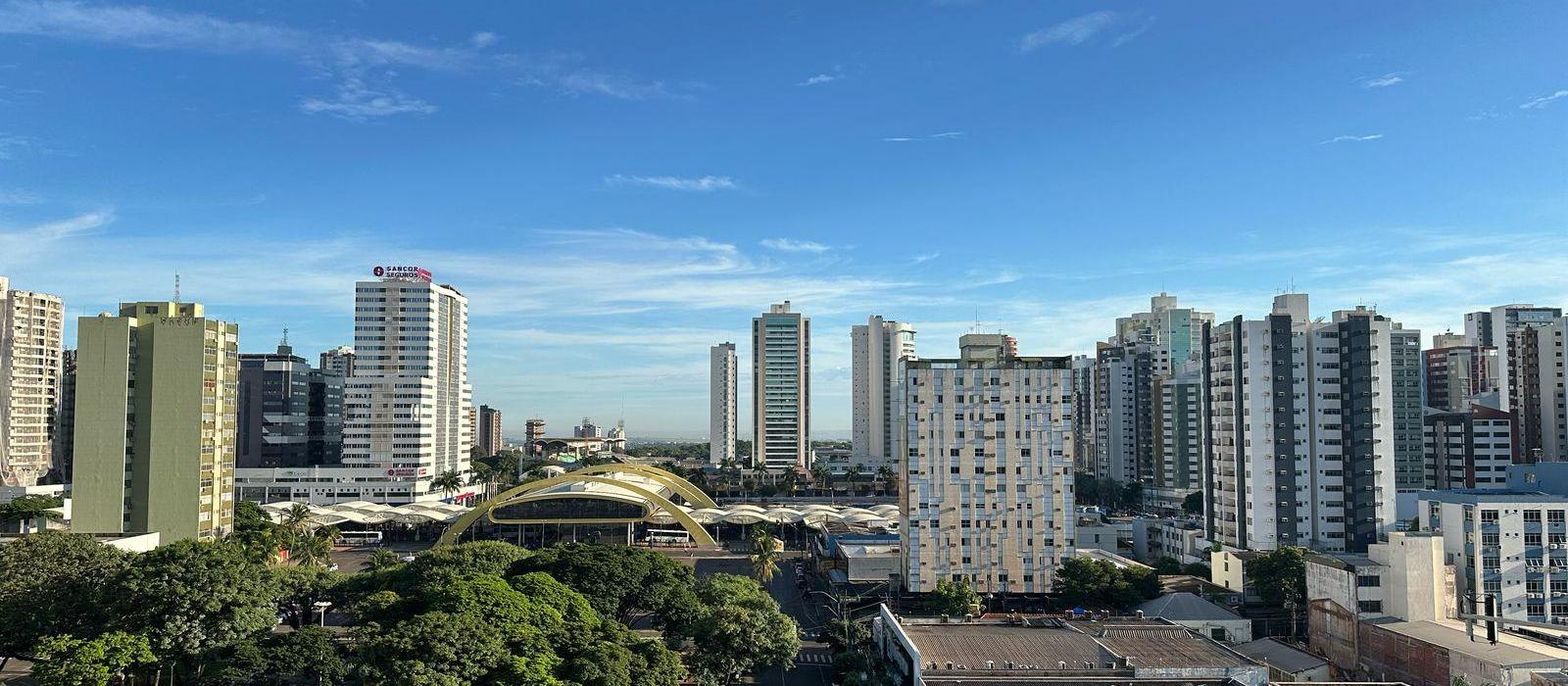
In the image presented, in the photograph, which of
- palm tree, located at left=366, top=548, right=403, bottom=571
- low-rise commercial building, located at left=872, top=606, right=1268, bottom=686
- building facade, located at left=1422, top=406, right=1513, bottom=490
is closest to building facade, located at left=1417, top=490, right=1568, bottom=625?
low-rise commercial building, located at left=872, top=606, right=1268, bottom=686

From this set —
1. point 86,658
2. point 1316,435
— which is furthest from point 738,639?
point 1316,435

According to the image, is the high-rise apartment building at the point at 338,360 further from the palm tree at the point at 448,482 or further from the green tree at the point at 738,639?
the green tree at the point at 738,639

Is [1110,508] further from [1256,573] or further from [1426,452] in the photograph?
[1256,573]

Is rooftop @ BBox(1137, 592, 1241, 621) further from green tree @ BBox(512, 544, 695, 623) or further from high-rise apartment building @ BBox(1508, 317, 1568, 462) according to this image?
high-rise apartment building @ BBox(1508, 317, 1568, 462)

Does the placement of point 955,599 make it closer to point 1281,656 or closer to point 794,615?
point 794,615

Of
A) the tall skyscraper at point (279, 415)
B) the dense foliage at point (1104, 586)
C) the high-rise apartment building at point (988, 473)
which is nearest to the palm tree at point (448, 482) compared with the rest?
the tall skyscraper at point (279, 415)

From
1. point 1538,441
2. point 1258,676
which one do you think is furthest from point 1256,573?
point 1538,441
